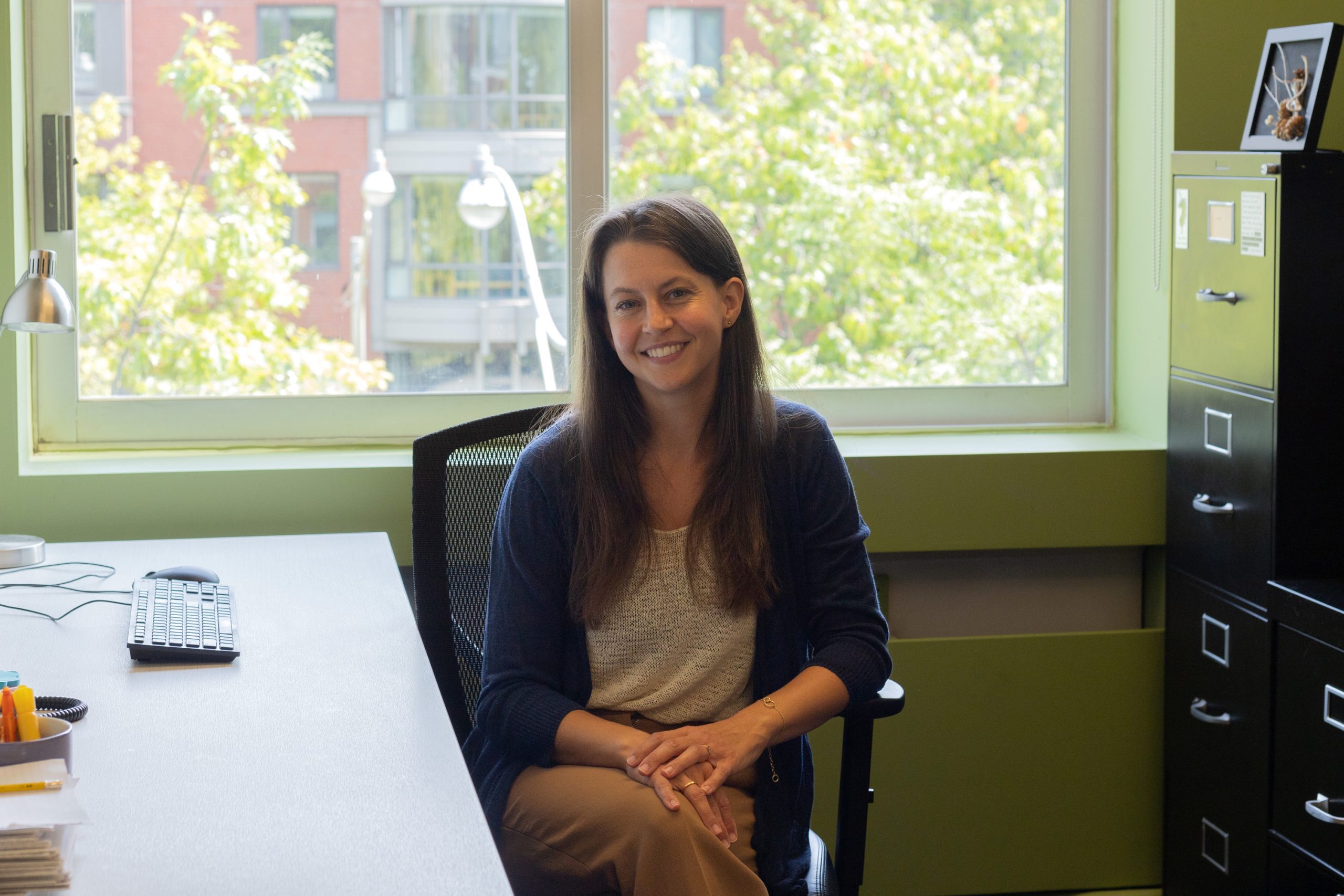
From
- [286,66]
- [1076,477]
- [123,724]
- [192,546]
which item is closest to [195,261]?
[286,66]

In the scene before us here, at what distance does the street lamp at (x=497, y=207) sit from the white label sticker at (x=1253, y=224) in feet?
4.07

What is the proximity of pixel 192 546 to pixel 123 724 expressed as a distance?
861mm

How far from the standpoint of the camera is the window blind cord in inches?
70.1

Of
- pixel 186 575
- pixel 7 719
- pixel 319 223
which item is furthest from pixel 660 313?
pixel 319 223

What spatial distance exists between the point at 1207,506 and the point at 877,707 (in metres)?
1.05

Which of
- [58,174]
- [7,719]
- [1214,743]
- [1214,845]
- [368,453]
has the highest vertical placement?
[58,174]

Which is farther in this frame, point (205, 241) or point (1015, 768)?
point (1015, 768)

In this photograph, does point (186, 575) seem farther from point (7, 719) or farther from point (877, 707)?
point (877, 707)

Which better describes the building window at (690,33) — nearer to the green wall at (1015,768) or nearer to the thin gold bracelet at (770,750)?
the green wall at (1015,768)

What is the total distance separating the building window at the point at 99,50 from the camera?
2.46 metres

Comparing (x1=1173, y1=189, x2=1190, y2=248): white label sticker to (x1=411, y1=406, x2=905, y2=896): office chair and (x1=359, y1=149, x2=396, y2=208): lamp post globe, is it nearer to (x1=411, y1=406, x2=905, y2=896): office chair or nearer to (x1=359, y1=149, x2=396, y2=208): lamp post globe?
(x1=411, y1=406, x2=905, y2=896): office chair

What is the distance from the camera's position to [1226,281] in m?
2.29

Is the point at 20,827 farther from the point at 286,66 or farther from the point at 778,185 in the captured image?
the point at 778,185

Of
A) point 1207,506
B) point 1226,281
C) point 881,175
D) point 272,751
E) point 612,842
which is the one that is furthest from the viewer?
point 881,175
